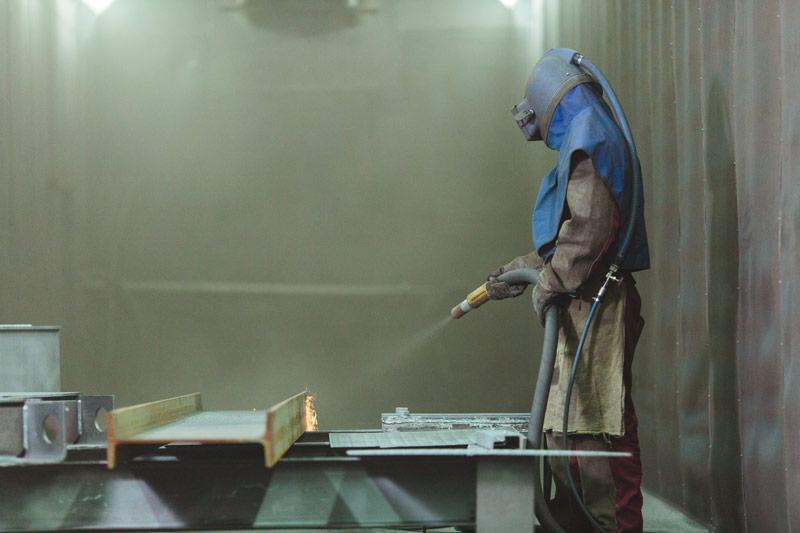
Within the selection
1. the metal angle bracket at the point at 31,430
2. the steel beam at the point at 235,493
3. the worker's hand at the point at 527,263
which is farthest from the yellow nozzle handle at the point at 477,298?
the metal angle bracket at the point at 31,430

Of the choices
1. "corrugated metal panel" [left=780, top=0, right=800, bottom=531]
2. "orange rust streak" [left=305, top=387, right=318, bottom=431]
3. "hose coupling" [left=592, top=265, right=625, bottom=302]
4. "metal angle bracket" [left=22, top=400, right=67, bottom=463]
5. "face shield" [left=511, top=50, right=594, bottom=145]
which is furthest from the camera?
"orange rust streak" [left=305, top=387, right=318, bottom=431]

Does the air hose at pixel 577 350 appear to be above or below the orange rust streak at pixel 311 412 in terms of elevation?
above

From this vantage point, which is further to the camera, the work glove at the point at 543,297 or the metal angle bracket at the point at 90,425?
the work glove at the point at 543,297

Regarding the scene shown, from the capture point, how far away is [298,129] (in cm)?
497

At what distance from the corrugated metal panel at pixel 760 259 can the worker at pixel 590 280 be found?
0.36 meters

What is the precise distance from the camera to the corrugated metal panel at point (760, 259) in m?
2.10

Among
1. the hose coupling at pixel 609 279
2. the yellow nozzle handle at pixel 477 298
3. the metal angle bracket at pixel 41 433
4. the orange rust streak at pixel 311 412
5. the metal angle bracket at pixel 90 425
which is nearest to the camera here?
the metal angle bracket at pixel 41 433

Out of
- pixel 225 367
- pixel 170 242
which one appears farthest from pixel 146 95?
pixel 225 367

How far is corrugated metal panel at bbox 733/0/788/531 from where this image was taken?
6.88 ft

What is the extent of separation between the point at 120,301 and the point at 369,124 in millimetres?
2154

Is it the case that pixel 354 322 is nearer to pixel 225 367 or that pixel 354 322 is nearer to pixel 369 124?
pixel 225 367

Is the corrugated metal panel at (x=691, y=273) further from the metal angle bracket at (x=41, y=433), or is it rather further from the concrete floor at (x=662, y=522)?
the metal angle bracket at (x=41, y=433)

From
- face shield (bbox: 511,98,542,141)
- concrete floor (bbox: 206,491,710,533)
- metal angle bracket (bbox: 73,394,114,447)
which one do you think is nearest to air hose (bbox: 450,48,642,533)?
face shield (bbox: 511,98,542,141)

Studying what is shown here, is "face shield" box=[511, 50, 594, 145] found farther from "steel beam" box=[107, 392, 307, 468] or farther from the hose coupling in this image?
"steel beam" box=[107, 392, 307, 468]
